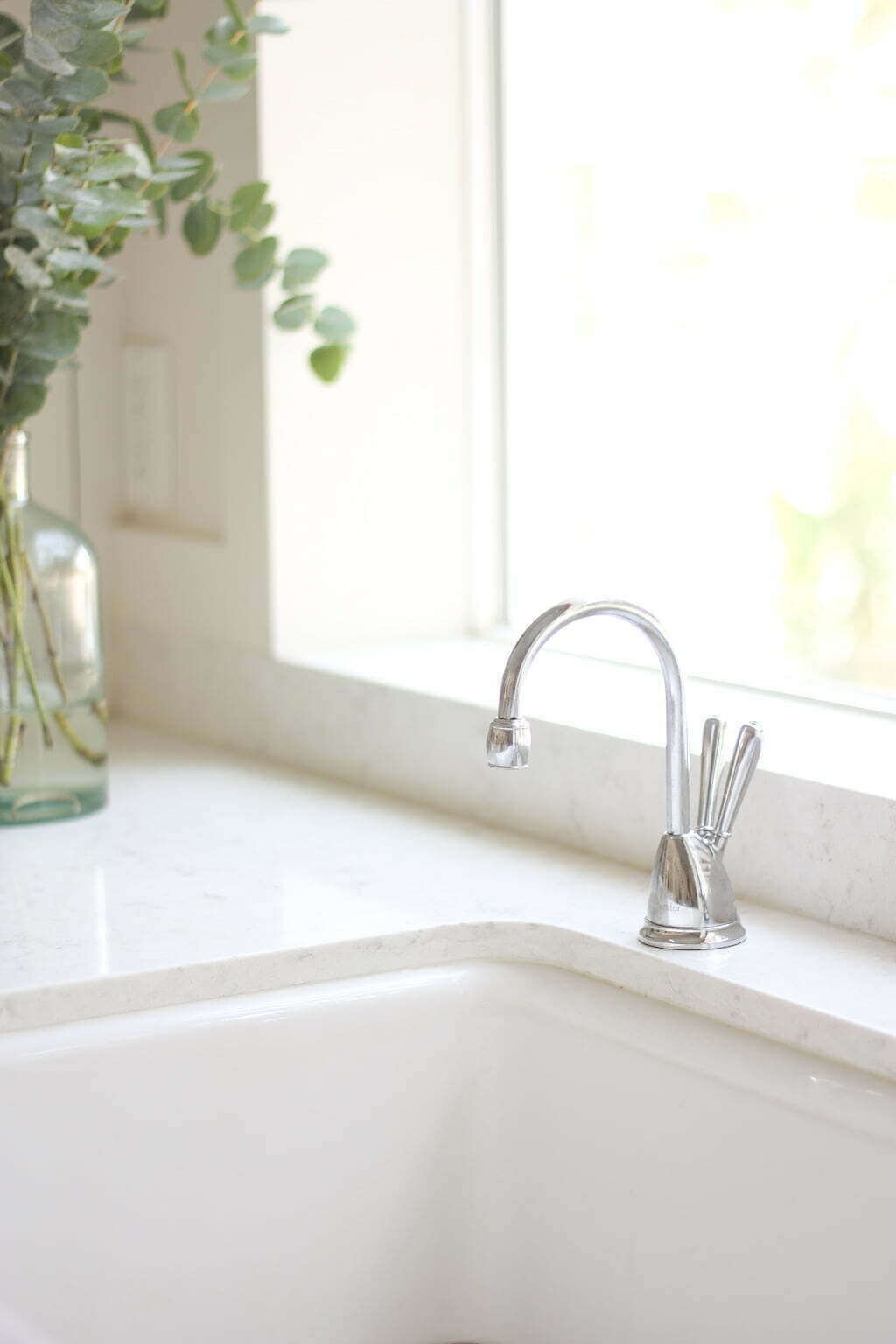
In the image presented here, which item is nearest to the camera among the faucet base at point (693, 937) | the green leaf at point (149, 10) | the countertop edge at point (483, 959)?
the countertop edge at point (483, 959)

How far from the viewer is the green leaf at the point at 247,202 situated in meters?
1.33

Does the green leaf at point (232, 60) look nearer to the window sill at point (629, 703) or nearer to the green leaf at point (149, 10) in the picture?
the green leaf at point (149, 10)

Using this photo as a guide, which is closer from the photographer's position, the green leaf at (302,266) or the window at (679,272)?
the green leaf at (302,266)

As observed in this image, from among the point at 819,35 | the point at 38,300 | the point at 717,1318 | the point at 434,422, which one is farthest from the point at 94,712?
the point at 819,35

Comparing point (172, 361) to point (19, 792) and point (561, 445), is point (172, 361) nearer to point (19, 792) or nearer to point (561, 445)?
point (561, 445)

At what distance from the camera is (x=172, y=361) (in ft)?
5.56

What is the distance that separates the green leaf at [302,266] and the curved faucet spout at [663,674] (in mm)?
520

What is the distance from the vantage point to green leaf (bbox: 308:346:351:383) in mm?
1402

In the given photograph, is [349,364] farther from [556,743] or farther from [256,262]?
[556,743]

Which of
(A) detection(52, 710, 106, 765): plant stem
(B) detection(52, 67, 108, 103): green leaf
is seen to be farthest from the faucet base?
(B) detection(52, 67, 108, 103): green leaf

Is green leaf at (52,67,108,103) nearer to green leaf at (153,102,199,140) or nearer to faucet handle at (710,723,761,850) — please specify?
green leaf at (153,102,199,140)

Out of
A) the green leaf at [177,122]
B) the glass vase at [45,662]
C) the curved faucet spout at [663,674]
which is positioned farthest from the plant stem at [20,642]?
the curved faucet spout at [663,674]

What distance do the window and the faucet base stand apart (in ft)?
1.88

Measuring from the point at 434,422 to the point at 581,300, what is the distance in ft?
0.70
